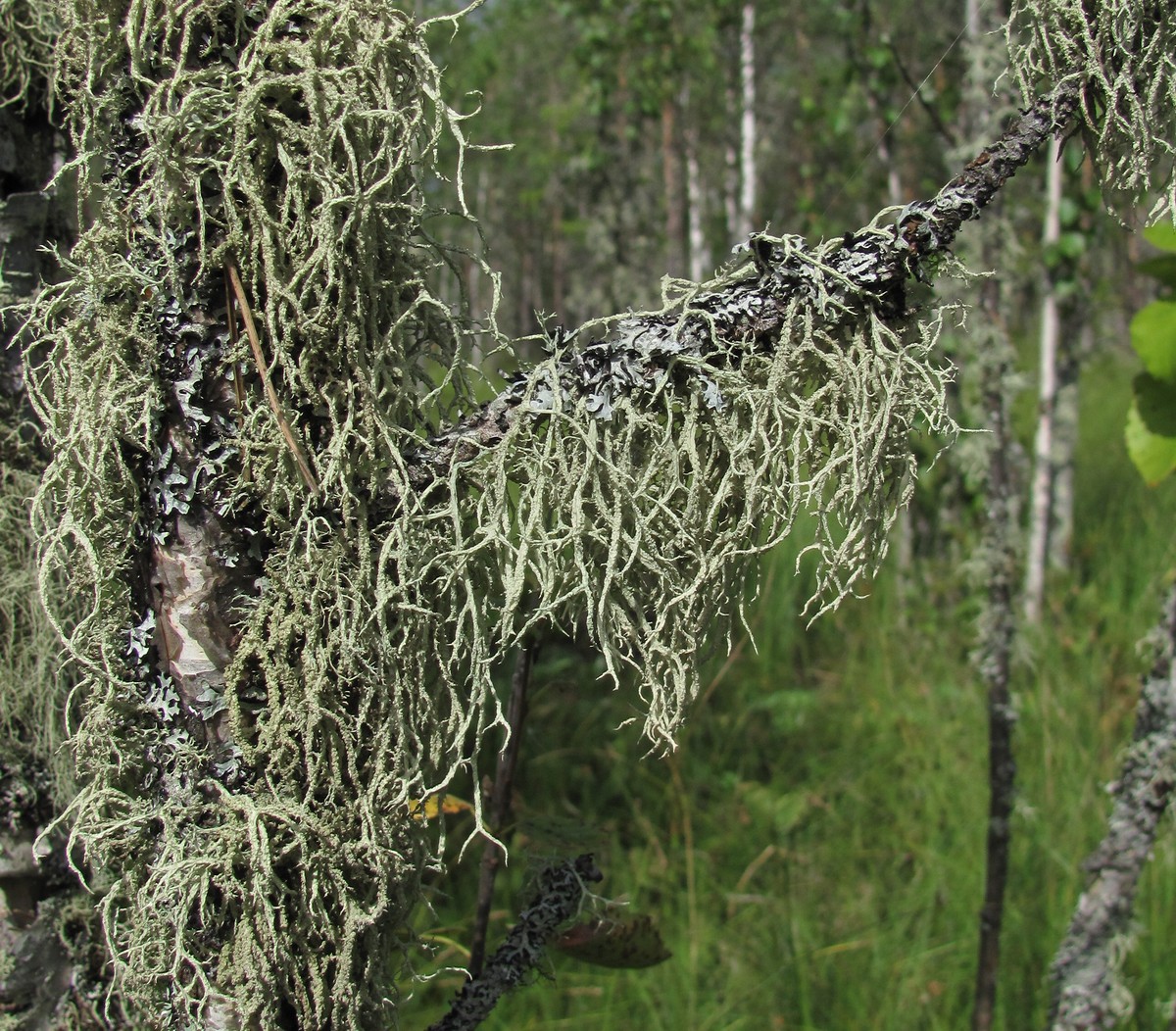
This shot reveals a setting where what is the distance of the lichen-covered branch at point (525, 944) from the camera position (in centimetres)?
70

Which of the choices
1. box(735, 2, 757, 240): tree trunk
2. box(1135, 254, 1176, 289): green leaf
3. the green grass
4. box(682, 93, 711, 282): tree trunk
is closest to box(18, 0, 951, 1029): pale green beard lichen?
the green grass

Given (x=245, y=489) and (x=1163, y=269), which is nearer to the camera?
(x=245, y=489)

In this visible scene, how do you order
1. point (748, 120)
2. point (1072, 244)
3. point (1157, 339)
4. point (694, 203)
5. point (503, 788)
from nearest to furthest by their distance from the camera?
point (503, 788), point (1157, 339), point (1072, 244), point (748, 120), point (694, 203)

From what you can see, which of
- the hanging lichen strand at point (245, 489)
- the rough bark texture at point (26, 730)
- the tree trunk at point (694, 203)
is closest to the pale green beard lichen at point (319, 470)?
the hanging lichen strand at point (245, 489)

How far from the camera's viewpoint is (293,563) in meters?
0.61

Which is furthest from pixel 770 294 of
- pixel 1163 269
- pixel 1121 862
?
pixel 1121 862

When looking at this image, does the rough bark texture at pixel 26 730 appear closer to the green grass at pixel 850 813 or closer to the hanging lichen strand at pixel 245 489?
the hanging lichen strand at pixel 245 489

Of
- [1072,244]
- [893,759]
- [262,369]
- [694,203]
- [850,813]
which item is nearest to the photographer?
[262,369]

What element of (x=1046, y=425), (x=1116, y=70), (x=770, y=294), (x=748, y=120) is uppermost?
(x=748, y=120)

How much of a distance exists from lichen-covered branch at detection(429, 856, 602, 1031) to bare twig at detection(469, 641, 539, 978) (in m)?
0.07

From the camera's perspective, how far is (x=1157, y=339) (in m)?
1.07

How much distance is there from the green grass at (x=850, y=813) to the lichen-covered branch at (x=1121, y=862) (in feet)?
A: 1.21

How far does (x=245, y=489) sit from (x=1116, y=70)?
675 millimetres

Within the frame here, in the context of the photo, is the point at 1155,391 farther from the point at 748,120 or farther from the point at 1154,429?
the point at 748,120
